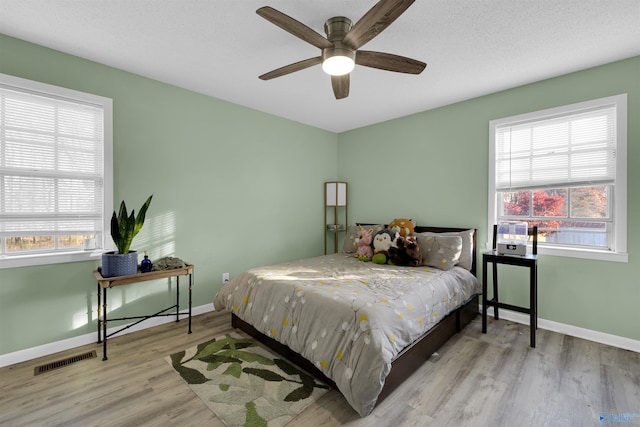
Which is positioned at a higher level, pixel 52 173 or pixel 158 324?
pixel 52 173

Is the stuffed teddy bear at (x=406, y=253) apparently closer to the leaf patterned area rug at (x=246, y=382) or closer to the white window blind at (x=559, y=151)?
the white window blind at (x=559, y=151)

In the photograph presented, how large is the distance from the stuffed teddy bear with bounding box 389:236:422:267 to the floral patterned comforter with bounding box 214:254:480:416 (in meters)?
0.14

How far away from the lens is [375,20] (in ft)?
5.24

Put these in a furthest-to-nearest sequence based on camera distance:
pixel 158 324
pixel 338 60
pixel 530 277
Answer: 1. pixel 158 324
2. pixel 530 277
3. pixel 338 60

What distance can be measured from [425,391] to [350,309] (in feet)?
2.50

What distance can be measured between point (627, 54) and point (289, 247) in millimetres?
4013

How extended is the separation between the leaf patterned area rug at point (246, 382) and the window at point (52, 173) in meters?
1.39

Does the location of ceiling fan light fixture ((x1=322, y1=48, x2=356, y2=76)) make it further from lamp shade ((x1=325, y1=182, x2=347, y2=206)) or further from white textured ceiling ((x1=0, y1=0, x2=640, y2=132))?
lamp shade ((x1=325, y1=182, x2=347, y2=206))

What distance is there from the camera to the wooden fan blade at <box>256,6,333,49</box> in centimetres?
155

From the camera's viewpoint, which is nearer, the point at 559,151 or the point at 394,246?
the point at 559,151

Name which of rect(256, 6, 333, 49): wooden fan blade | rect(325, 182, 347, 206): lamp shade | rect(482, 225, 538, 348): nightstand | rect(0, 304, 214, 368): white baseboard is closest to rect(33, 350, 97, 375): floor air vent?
rect(0, 304, 214, 368): white baseboard

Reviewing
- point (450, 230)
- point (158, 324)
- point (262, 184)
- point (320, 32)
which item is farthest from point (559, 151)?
point (158, 324)

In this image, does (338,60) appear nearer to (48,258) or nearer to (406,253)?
(406,253)

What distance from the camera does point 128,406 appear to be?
5.94 feet
